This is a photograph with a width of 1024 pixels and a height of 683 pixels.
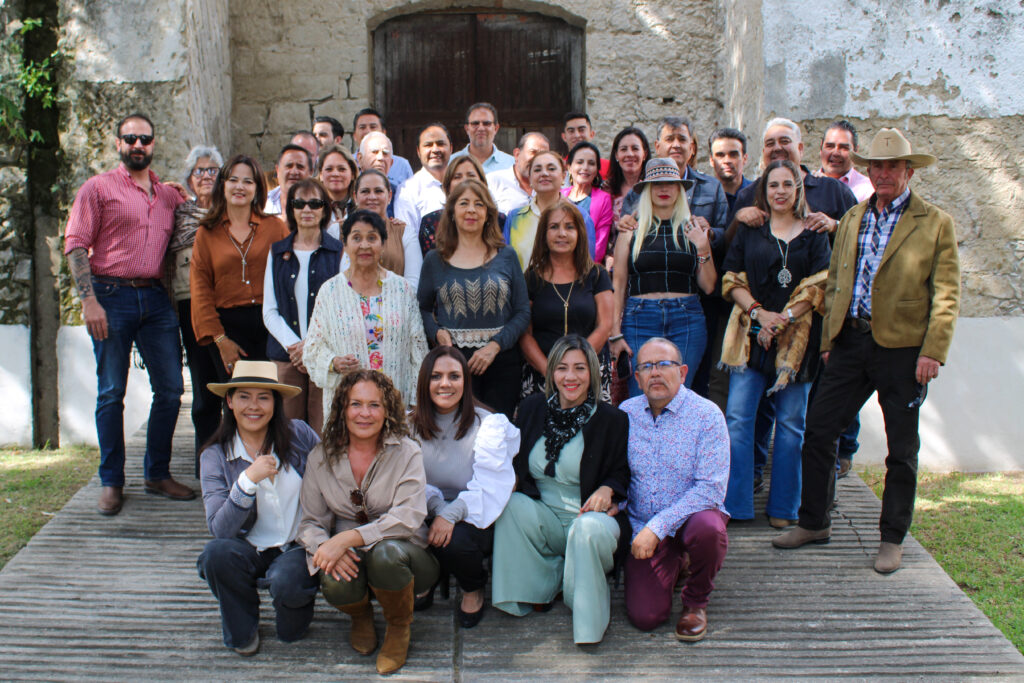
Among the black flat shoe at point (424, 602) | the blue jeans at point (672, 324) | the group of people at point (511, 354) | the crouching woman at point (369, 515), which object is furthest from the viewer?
the blue jeans at point (672, 324)

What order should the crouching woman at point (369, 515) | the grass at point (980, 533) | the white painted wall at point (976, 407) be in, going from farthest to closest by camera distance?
the white painted wall at point (976, 407)
the grass at point (980, 533)
the crouching woman at point (369, 515)

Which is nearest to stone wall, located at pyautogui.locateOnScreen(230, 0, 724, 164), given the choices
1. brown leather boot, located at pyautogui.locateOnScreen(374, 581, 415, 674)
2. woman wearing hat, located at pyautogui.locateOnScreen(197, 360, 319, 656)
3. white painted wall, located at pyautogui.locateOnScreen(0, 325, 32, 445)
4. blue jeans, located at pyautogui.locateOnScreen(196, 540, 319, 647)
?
white painted wall, located at pyautogui.locateOnScreen(0, 325, 32, 445)

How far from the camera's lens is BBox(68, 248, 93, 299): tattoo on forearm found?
439 cm

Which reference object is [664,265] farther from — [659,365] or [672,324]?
[659,365]

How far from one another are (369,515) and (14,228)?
14.2ft

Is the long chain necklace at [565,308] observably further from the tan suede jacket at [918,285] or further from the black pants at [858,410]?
the tan suede jacket at [918,285]

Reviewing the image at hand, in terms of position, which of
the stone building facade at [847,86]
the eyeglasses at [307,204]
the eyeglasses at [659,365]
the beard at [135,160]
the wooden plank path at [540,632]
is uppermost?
the stone building facade at [847,86]

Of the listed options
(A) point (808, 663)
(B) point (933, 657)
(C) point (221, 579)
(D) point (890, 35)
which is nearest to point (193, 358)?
(C) point (221, 579)

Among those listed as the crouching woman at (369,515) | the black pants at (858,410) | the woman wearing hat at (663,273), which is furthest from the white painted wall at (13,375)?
the black pants at (858,410)

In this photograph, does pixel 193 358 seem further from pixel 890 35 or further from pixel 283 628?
pixel 890 35

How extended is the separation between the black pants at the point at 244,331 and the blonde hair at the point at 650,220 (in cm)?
Result: 198

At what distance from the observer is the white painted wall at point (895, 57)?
5875 mm

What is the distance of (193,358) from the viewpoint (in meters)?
4.71

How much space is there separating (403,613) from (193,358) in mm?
2114
